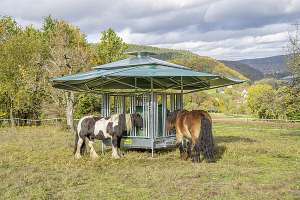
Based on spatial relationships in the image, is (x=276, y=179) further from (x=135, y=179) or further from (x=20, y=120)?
(x=20, y=120)

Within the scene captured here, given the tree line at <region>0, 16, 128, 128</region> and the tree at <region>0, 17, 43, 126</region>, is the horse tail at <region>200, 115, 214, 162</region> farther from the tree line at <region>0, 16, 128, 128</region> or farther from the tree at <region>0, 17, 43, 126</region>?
the tree at <region>0, 17, 43, 126</region>

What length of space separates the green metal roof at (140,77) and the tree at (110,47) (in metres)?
19.3

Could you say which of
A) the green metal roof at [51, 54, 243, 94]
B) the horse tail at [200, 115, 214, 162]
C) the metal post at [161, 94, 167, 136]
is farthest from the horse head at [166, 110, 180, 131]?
the horse tail at [200, 115, 214, 162]

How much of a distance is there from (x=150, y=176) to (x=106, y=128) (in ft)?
10.2

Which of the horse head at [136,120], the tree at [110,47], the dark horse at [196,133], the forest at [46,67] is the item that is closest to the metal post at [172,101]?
the horse head at [136,120]

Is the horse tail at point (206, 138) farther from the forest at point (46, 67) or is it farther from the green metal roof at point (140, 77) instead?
the forest at point (46, 67)

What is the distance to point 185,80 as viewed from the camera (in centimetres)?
1330

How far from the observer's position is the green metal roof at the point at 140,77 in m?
10.5

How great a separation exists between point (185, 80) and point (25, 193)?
7558 millimetres

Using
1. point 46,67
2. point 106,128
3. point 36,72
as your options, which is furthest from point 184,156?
point 36,72

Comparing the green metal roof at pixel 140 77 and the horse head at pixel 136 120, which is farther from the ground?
the green metal roof at pixel 140 77

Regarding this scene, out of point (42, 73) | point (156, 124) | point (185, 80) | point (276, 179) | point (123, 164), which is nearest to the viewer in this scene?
point (276, 179)

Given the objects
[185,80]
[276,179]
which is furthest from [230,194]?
[185,80]

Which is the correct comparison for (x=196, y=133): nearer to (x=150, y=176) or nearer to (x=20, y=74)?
(x=150, y=176)
